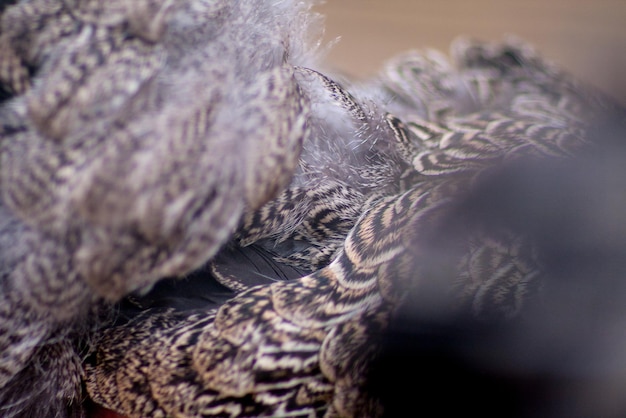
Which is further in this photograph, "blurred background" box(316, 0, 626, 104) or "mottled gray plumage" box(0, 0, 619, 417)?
"blurred background" box(316, 0, 626, 104)

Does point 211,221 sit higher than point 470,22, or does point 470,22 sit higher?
point 470,22

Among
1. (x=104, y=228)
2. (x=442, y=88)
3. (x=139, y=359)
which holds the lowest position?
(x=139, y=359)

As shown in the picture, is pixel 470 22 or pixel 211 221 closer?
pixel 211 221

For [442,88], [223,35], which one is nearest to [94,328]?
[223,35]

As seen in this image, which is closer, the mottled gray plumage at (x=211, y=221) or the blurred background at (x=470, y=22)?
the mottled gray plumage at (x=211, y=221)

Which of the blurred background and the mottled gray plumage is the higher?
the blurred background

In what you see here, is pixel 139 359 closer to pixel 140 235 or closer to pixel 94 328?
pixel 94 328

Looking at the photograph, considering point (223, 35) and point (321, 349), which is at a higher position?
point (223, 35)

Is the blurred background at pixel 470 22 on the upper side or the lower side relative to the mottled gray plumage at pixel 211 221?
upper
